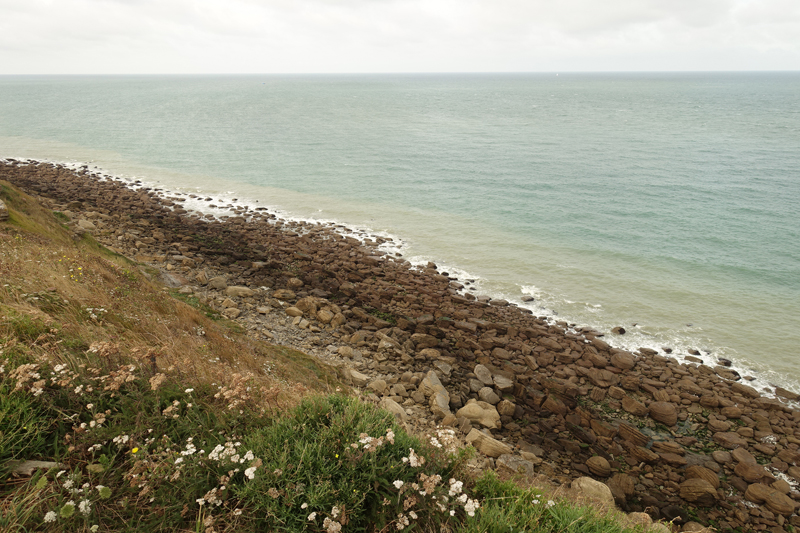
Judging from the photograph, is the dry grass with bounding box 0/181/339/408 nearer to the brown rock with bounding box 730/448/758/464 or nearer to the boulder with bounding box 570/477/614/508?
the boulder with bounding box 570/477/614/508

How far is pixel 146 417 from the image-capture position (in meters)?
4.84

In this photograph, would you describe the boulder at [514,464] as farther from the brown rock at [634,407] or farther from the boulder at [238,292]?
the boulder at [238,292]

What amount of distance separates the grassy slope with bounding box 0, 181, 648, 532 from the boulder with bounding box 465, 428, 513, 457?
5681mm

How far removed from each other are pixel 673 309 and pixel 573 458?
11.6m

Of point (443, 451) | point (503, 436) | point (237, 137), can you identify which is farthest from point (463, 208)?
point (237, 137)

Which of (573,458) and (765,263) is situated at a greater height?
(765,263)

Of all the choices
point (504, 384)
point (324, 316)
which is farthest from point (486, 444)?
point (324, 316)

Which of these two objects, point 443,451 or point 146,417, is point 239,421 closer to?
point 146,417

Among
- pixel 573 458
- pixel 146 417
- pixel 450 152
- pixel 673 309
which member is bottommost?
pixel 573 458

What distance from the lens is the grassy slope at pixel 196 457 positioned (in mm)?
3975

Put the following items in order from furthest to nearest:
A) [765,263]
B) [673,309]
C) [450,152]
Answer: [450,152] < [765,263] < [673,309]

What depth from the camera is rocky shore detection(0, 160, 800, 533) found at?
1047cm

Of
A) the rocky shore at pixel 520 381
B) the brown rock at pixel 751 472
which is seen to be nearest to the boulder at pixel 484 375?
the rocky shore at pixel 520 381

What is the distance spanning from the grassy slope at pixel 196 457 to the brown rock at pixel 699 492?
7.64m
